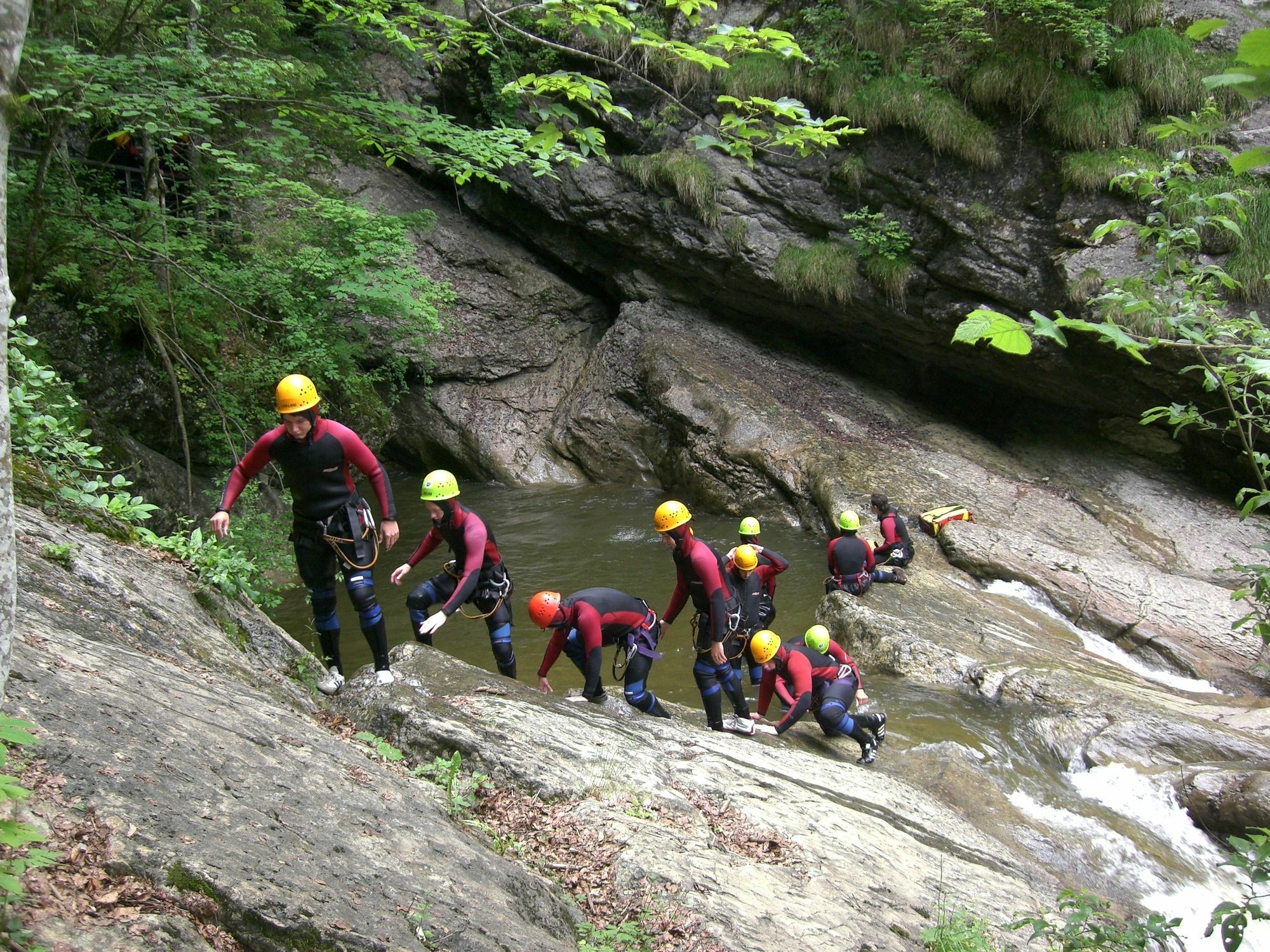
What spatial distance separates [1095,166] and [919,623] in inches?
307

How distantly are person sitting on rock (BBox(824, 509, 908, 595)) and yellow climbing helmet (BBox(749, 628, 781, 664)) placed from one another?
2854 mm

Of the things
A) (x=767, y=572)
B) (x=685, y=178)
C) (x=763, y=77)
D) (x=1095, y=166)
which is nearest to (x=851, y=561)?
(x=767, y=572)

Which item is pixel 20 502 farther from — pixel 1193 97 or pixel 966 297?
pixel 1193 97

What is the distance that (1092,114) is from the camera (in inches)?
470

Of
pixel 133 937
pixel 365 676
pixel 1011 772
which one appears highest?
pixel 133 937

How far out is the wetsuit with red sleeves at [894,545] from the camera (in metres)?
10.0

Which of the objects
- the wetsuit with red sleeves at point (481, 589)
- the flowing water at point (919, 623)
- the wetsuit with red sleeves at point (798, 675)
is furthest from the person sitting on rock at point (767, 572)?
the wetsuit with red sleeves at point (481, 589)

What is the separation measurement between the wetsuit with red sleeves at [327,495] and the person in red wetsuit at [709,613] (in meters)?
2.10

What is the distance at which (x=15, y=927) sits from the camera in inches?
62.6

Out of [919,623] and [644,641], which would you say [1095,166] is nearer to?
[919,623]

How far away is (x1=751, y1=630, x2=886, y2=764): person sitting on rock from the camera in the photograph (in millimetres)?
6340

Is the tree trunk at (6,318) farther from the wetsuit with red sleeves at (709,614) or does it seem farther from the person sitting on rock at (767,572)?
the person sitting on rock at (767,572)

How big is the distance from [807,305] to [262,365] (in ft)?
Answer: 30.5

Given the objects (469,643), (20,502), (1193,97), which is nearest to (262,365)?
(469,643)
